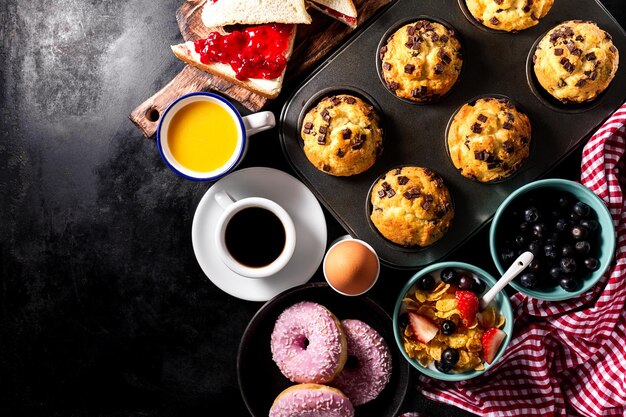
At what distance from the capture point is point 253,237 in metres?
3.08

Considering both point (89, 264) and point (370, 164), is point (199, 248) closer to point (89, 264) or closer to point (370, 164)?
point (89, 264)

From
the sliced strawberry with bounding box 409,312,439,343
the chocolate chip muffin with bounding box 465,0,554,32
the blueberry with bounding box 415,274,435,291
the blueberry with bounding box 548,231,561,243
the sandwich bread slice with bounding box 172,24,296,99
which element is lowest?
the sliced strawberry with bounding box 409,312,439,343

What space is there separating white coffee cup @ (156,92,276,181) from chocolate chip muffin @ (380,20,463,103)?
2.18ft

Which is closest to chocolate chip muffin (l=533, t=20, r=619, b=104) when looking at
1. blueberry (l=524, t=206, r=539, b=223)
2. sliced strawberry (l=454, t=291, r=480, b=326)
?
blueberry (l=524, t=206, r=539, b=223)

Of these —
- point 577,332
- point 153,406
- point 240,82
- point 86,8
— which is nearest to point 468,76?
point 240,82

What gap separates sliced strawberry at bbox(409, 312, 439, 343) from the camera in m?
2.94

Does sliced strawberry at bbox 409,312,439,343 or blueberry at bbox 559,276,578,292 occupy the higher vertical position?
blueberry at bbox 559,276,578,292

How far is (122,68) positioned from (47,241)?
111 centimetres

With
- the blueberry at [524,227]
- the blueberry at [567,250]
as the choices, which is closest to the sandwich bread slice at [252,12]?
the blueberry at [524,227]

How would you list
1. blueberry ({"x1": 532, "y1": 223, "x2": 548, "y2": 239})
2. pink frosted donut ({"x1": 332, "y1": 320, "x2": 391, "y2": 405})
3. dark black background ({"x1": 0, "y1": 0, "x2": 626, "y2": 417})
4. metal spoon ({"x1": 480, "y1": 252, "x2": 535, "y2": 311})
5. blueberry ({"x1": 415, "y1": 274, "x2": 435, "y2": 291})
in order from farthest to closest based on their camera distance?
dark black background ({"x1": 0, "y1": 0, "x2": 626, "y2": 417})
pink frosted donut ({"x1": 332, "y1": 320, "x2": 391, "y2": 405})
blueberry ({"x1": 415, "y1": 274, "x2": 435, "y2": 291})
blueberry ({"x1": 532, "y1": 223, "x2": 548, "y2": 239})
metal spoon ({"x1": 480, "y1": 252, "x2": 535, "y2": 311})

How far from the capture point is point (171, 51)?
3396 mm

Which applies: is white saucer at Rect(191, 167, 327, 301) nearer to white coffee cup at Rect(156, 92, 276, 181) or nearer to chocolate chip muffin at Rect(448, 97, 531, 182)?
white coffee cup at Rect(156, 92, 276, 181)

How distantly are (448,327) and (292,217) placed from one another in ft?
3.20

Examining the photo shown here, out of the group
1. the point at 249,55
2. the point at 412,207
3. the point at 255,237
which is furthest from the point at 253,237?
the point at 249,55
